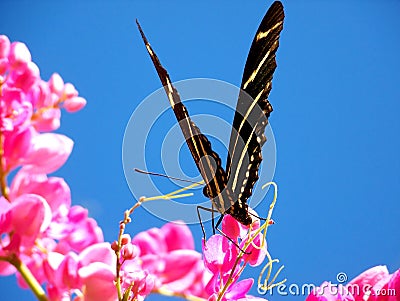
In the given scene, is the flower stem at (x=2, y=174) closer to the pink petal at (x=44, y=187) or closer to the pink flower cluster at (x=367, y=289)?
the pink petal at (x=44, y=187)

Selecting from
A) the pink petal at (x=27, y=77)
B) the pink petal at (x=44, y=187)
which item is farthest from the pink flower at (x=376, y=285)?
the pink petal at (x=27, y=77)

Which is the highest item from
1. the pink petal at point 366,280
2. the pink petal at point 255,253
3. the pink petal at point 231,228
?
the pink petal at point 231,228

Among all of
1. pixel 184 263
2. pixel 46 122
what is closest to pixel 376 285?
pixel 184 263

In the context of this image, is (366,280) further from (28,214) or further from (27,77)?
(27,77)

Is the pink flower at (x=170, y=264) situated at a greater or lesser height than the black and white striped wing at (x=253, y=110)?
lesser

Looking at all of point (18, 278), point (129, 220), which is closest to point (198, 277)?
point (18, 278)

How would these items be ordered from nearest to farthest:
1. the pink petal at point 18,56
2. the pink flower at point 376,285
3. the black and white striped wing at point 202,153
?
the pink flower at point 376,285
the black and white striped wing at point 202,153
the pink petal at point 18,56
